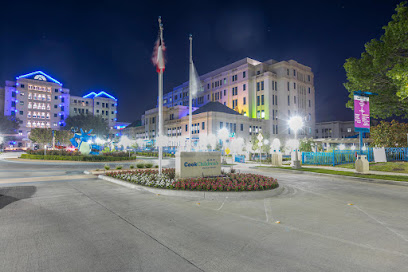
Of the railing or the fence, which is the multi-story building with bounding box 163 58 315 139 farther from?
the railing

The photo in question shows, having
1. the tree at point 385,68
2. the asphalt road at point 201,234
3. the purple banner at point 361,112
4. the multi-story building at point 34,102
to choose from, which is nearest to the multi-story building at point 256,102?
the tree at point 385,68

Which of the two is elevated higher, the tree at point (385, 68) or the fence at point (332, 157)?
the tree at point (385, 68)

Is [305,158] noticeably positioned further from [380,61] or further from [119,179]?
[119,179]

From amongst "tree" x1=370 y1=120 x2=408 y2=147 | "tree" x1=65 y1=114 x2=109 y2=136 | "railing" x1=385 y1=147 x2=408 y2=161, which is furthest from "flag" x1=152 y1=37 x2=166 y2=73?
"tree" x1=65 y1=114 x2=109 y2=136

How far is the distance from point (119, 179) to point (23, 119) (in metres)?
106

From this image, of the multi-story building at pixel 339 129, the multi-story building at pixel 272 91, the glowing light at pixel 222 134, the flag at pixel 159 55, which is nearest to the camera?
the flag at pixel 159 55

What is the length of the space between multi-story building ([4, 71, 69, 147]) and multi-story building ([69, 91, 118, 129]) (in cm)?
893

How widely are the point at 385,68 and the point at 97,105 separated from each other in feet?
416

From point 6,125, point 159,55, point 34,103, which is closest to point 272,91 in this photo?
point 159,55

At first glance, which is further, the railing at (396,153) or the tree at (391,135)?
the tree at (391,135)

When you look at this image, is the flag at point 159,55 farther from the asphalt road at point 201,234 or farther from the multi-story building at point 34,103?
the multi-story building at point 34,103

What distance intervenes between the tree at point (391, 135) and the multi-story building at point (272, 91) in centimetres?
4276

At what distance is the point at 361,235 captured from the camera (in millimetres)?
5312

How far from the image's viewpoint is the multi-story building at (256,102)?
2562 inches
